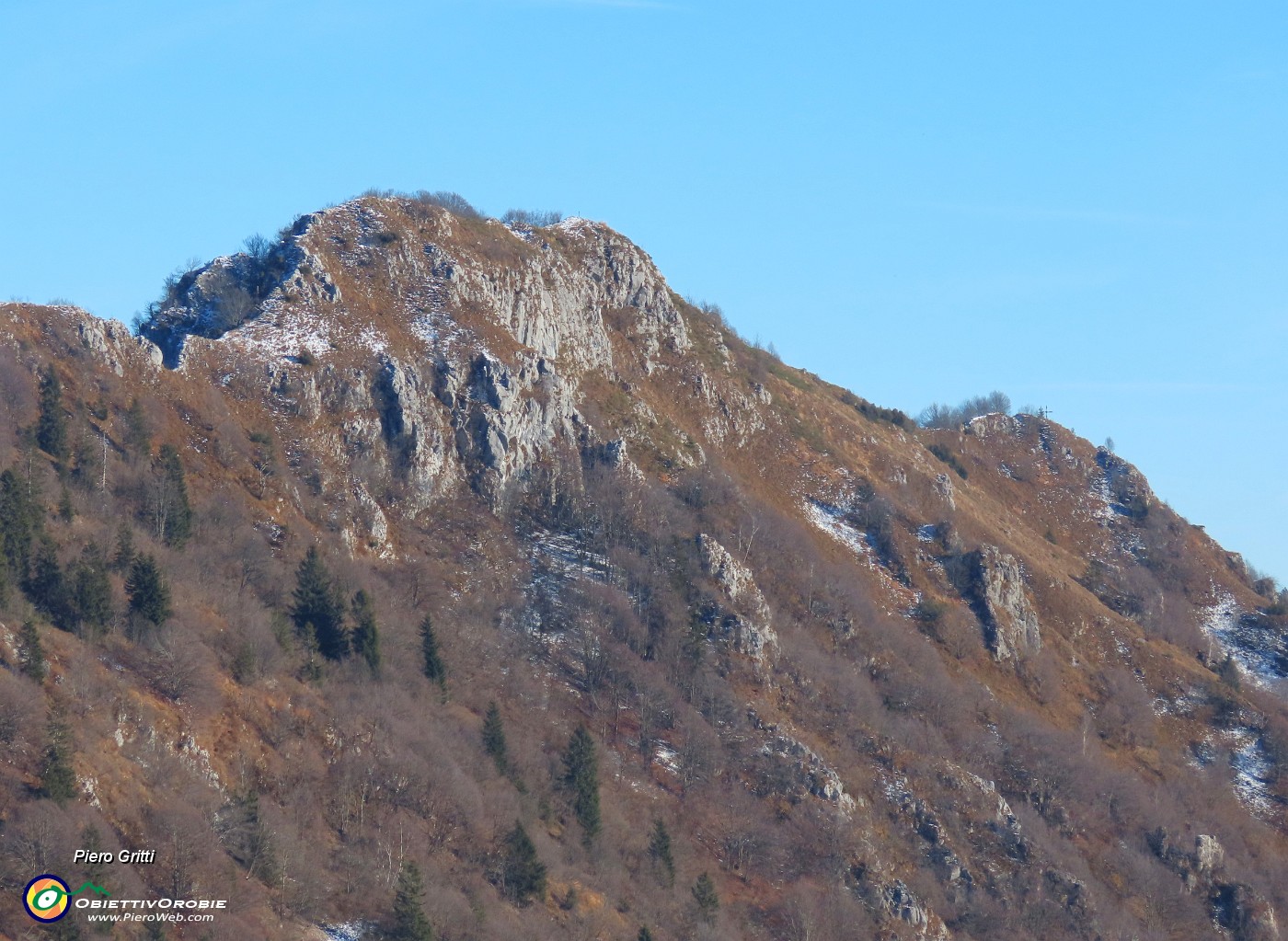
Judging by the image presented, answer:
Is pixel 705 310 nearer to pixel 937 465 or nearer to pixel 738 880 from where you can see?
pixel 937 465

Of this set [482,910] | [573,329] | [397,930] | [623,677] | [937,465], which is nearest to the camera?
[397,930]

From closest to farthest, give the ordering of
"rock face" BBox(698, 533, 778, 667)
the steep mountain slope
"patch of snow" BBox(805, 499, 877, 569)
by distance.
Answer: the steep mountain slope
"rock face" BBox(698, 533, 778, 667)
"patch of snow" BBox(805, 499, 877, 569)

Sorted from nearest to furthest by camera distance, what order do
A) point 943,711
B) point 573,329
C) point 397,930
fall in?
point 397,930 → point 943,711 → point 573,329

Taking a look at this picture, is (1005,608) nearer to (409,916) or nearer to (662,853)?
(662,853)

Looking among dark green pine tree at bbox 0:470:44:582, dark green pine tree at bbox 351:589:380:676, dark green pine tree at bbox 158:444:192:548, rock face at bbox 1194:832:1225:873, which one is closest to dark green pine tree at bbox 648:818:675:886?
dark green pine tree at bbox 351:589:380:676

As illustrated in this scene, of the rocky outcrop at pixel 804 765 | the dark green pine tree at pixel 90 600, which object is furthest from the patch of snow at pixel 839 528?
the dark green pine tree at pixel 90 600

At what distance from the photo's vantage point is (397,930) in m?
77.9

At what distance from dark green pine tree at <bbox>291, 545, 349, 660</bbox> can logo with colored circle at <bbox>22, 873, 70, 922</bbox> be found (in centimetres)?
3583

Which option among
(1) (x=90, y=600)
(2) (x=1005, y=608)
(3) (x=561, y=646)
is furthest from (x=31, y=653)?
(2) (x=1005, y=608)

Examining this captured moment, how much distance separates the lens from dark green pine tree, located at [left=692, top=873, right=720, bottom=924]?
95.6m

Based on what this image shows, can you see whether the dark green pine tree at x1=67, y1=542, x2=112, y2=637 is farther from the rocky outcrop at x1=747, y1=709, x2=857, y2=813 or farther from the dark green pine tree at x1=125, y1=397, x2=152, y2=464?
the rocky outcrop at x1=747, y1=709, x2=857, y2=813

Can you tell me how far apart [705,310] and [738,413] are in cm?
3395

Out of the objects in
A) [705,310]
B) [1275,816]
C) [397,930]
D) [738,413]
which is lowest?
[397,930]

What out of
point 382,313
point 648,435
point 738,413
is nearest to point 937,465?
point 738,413
